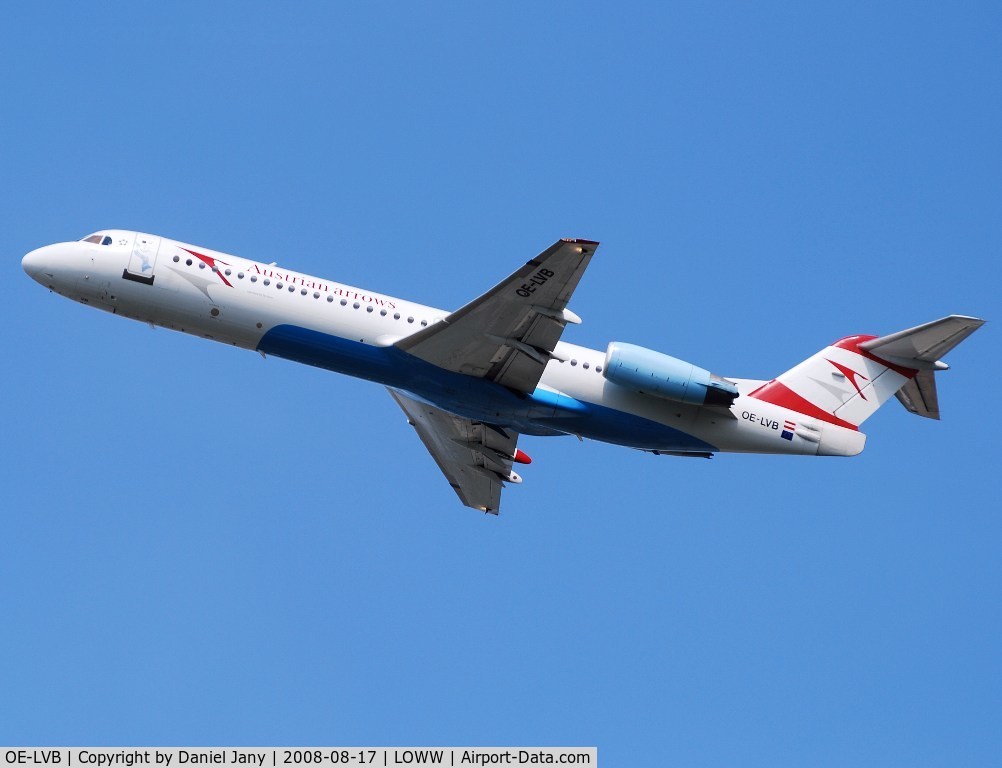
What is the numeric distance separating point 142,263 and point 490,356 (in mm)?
10549

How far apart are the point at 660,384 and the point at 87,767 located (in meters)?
17.5

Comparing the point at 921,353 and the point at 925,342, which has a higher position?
the point at 925,342

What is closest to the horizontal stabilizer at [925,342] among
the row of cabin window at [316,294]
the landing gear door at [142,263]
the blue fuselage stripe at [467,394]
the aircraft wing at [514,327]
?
the blue fuselage stripe at [467,394]

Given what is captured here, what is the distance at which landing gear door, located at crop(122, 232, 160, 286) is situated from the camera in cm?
3550

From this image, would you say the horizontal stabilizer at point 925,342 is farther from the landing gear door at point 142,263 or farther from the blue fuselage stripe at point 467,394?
the landing gear door at point 142,263

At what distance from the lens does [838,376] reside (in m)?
37.7

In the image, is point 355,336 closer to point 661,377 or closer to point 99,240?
point 99,240

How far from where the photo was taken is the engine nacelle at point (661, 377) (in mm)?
34281

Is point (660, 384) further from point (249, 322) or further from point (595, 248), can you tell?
point (249, 322)

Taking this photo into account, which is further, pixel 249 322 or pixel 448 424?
pixel 448 424

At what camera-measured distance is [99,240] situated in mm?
36250

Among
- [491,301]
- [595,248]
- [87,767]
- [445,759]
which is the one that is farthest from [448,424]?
[87,767]

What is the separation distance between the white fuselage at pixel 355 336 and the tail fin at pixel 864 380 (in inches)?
37.1

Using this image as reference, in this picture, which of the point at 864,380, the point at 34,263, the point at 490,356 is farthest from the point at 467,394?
the point at 34,263
